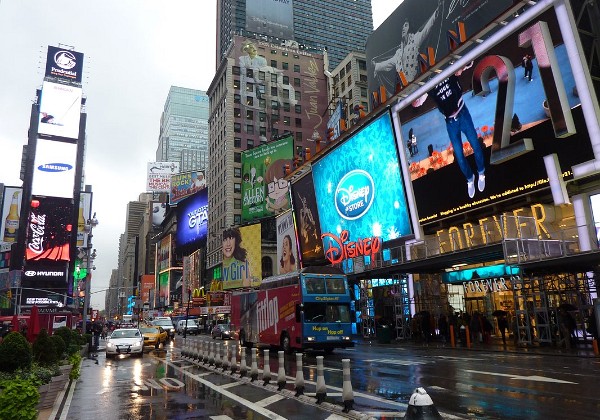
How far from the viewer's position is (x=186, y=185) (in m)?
141

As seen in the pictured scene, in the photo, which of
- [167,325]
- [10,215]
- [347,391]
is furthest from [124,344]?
[10,215]

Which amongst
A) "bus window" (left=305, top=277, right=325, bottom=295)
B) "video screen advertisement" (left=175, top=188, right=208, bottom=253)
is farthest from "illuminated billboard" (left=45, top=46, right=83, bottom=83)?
"bus window" (left=305, top=277, right=325, bottom=295)

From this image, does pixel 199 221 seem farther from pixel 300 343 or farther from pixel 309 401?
pixel 309 401

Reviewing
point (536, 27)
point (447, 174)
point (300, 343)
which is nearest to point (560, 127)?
point (536, 27)

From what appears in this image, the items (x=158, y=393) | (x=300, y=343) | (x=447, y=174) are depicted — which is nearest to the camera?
(x=158, y=393)

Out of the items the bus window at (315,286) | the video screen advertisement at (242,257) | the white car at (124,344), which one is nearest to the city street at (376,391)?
the bus window at (315,286)

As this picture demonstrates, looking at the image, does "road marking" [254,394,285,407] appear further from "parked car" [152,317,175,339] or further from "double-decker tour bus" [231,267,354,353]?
"parked car" [152,317,175,339]

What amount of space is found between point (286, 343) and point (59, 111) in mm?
74203

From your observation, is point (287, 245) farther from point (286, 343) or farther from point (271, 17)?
point (271, 17)

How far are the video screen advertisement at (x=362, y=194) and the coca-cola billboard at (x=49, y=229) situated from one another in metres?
50.7

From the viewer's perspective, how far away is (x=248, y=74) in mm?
103125

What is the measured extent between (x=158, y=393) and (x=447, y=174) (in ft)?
82.3

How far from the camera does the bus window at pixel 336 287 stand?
82.5 feet

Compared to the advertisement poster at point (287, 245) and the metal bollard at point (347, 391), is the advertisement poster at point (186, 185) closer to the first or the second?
the advertisement poster at point (287, 245)
